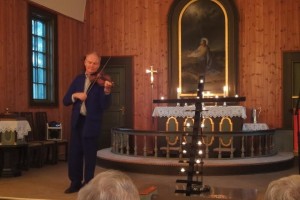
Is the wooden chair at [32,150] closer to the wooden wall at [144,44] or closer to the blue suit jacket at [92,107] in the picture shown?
the wooden wall at [144,44]

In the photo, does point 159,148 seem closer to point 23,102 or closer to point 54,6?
point 23,102

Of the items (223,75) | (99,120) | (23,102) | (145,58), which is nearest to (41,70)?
(23,102)

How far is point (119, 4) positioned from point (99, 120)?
19.8 feet

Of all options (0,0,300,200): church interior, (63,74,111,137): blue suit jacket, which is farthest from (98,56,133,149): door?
(63,74,111,137): blue suit jacket

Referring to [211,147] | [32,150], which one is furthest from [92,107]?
[211,147]

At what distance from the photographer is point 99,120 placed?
16.9 ft

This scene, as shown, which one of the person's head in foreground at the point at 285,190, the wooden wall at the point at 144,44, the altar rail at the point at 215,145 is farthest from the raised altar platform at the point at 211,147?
the person's head in foreground at the point at 285,190

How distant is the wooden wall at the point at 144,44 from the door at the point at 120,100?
0.49 ft

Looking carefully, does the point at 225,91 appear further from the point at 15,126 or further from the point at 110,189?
the point at 110,189

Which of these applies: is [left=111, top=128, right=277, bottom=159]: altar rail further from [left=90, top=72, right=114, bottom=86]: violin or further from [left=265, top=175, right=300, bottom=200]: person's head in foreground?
[left=265, top=175, right=300, bottom=200]: person's head in foreground

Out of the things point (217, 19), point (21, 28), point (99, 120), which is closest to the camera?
point (99, 120)

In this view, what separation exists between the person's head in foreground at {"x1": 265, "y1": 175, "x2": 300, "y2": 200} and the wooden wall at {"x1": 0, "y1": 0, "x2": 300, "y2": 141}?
725 cm

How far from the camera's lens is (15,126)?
23.4 feet

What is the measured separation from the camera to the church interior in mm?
7668
